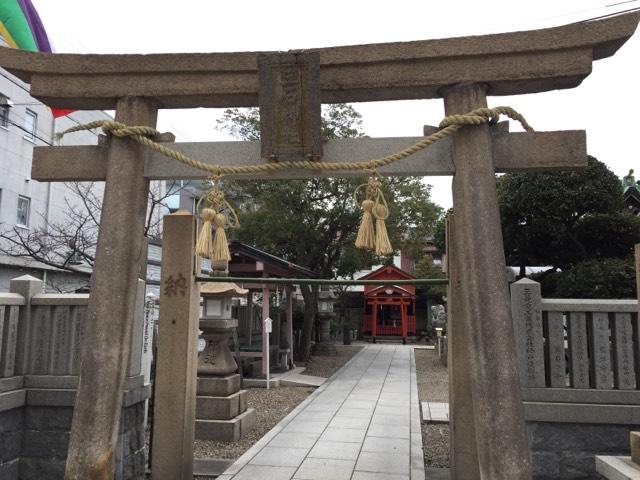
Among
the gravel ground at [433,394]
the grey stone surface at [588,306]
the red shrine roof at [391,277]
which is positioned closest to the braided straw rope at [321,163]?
the grey stone surface at [588,306]

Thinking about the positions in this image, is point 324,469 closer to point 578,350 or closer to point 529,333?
point 529,333

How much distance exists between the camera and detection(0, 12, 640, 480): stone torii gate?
2.80 m

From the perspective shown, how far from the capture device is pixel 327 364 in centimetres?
1570

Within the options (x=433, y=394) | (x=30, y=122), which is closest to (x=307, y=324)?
(x=433, y=394)

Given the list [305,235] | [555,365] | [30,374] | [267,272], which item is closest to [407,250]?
[305,235]

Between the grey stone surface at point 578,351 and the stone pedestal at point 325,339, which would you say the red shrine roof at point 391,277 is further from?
the grey stone surface at point 578,351

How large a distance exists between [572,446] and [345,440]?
10.4ft

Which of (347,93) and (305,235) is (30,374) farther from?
(305,235)

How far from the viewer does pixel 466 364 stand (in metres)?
3.90

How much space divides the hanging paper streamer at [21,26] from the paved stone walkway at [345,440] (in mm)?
4799

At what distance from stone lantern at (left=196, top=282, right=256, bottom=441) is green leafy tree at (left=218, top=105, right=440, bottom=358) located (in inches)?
247

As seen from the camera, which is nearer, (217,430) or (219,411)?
(217,430)

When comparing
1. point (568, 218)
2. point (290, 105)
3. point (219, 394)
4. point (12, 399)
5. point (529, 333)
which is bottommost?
point (219, 394)

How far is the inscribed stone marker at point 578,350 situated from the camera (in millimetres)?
4402
